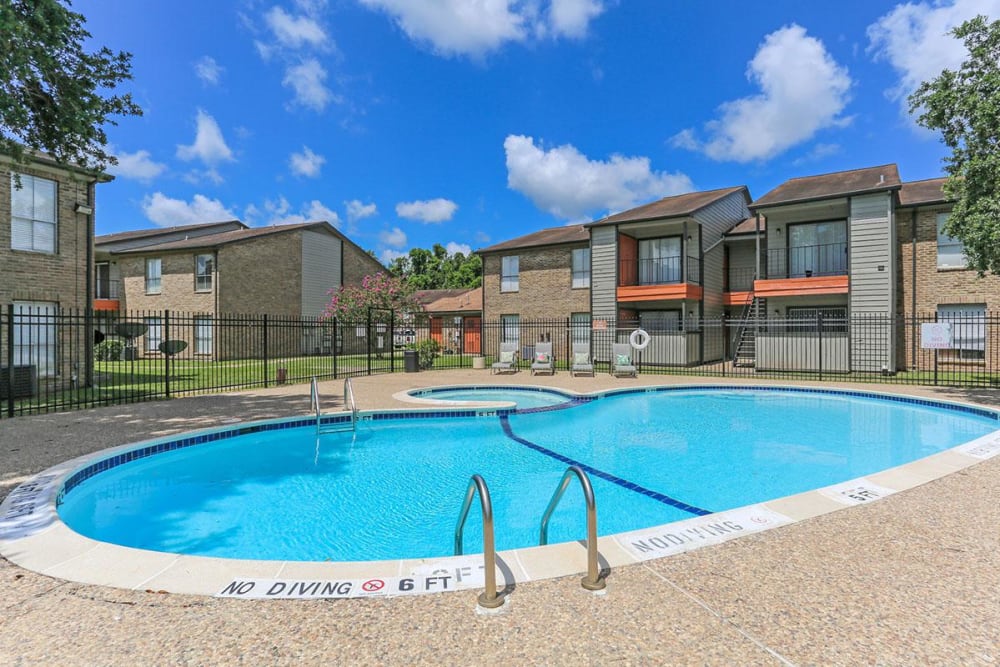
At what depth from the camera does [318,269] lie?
28797 millimetres

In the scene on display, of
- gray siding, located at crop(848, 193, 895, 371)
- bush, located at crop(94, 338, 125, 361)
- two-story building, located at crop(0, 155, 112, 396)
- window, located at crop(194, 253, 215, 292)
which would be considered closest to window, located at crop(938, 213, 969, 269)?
gray siding, located at crop(848, 193, 895, 371)

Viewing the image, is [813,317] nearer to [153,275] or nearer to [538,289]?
[538,289]

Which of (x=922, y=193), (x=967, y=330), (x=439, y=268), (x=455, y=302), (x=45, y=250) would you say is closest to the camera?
(x=45, y=250)

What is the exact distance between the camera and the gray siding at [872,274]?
15891 millimetres

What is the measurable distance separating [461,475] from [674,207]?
1752 cm

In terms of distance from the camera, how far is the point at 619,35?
16250 mm

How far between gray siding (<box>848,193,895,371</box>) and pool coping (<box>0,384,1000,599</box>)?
14.8 metres

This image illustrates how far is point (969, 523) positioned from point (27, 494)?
8.38 meters

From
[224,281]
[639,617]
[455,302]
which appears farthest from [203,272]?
[639,617]

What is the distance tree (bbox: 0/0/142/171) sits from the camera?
7098 mm

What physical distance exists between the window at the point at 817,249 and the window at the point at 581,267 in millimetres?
7973

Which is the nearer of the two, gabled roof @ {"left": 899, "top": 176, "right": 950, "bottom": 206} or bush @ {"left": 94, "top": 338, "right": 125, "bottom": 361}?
gabled roof @ {"left": 899, "top": 176, "right": 950, "bottom": 206}

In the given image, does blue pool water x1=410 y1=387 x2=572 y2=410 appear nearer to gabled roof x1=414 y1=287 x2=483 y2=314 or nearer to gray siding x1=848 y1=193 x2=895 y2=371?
gray siding x1=848 y1=193 x2=895 y2=371

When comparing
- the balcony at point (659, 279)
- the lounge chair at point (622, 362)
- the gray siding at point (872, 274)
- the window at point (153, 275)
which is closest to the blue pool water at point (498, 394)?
the lounge chair at point (622, 362)
